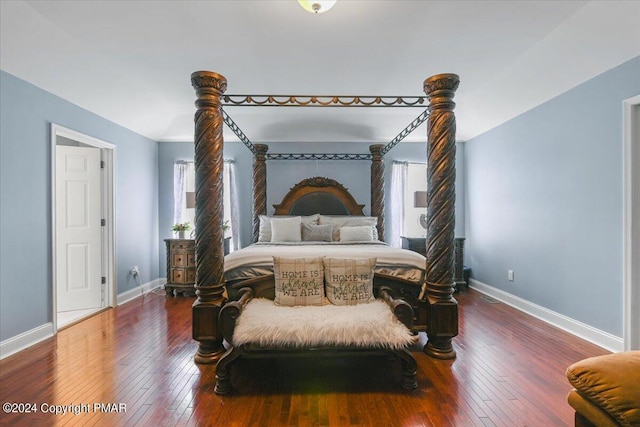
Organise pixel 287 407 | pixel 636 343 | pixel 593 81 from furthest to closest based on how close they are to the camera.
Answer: pixel 593 81
pixel 636 343
pixel 287 407

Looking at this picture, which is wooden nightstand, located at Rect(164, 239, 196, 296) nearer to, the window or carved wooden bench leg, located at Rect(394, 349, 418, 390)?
the window

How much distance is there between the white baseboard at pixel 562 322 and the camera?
2.72 meters

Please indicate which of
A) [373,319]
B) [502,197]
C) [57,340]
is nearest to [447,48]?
[502,197]

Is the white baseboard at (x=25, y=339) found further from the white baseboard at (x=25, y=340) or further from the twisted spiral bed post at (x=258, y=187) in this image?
the twisted spiral bed post at (x=258, y=187)

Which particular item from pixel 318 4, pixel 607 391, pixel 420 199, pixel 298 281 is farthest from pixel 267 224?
pixel 607 391

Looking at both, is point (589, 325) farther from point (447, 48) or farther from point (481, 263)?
point (447, 48)

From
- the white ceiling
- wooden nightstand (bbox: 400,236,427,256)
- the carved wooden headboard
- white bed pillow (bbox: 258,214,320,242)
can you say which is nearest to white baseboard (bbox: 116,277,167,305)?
white bed pillow (bbox: 258,214,320,242)

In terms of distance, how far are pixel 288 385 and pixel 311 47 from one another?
121 inches

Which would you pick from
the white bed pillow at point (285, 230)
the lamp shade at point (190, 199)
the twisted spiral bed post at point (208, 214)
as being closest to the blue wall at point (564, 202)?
the white bed pillow at point (285, 230)

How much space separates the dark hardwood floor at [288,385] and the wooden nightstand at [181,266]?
4.66 ft

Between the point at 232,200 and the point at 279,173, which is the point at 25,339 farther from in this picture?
the point at 279,173

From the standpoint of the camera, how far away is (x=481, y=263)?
4.84 meters

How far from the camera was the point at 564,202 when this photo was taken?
326cm

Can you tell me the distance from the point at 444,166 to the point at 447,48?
1.34m
